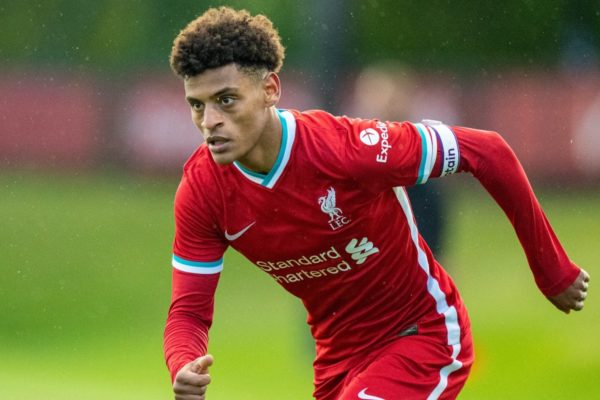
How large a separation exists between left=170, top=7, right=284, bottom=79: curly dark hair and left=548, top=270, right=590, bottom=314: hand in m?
1.24

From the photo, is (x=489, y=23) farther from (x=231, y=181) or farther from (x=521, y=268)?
(x=231, y=181)

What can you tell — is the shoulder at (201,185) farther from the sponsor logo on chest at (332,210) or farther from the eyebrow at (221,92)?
the sponsor logo on chest at (332,210)

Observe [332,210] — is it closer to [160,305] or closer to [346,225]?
[346,225]

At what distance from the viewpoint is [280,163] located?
360cm

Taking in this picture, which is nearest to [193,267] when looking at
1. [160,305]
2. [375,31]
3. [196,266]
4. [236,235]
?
[196,266]

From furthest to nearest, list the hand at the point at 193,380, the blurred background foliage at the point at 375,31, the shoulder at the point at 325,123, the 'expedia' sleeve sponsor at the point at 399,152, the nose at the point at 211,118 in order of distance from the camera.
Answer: the blurred background foliage at the point at 375,31 → the shoulder at the point at 325,123 → the 'expedia' sleeve sponsor at the point at 399,152 → the nose at the point at 211,118 → the hand at the point at 193,380

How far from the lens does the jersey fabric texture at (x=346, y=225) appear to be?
11.8ft

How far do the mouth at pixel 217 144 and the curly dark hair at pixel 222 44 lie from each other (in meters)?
0.21

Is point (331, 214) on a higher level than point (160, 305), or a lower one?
higher

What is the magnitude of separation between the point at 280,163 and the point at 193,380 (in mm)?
781

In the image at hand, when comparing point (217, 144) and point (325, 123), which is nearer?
point (217, 144)

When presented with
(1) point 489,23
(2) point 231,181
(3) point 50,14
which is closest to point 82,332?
(3) point 50,14

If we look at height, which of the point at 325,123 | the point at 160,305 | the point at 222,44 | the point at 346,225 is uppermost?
the point at 222,44

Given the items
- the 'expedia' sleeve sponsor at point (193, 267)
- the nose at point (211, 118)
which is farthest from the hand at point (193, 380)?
the nose at point (211, 118)
